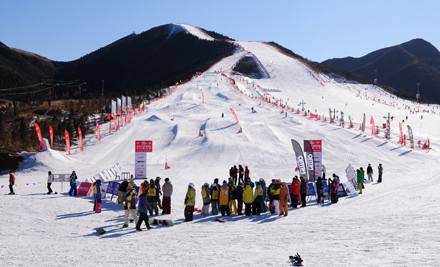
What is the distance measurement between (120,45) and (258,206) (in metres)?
187

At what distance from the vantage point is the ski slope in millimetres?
8531

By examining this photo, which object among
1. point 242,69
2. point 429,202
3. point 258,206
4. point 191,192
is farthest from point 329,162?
point 242,69

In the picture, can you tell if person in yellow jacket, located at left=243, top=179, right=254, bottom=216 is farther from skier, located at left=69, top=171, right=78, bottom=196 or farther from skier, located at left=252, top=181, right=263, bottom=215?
skier, located at left=69, top=171, right=78, bottom=196

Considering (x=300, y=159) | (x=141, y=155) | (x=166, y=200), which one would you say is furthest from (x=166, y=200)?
(x=141, y=155)

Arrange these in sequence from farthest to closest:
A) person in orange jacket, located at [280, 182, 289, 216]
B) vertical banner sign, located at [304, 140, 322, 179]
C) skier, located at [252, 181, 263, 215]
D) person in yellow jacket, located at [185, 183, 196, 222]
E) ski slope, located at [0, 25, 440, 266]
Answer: vertical banner sign, located at [304, 140, 322, 179], skier, located at [252, 181, 263, 215], person in orange jacket, located at [280, 182, 289, 216], person in yellow jacket, located at [185, 183, 196, 222], ski slope, located at [0, 25, 440, 266]

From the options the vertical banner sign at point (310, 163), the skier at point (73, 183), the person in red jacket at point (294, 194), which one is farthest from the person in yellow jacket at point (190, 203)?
the vertical banner sign at point (310, 163)

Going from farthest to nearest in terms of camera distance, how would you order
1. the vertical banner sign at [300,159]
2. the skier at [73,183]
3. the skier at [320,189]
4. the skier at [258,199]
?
the vertical banner sign at [300,159] → the skier at [73,183] → the skier at [320,189] → the skier at [258,199]

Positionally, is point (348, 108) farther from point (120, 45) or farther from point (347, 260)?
point (120, 45)

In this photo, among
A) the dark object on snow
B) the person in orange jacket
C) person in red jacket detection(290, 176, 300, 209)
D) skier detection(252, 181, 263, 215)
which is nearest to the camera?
the dark object on snow

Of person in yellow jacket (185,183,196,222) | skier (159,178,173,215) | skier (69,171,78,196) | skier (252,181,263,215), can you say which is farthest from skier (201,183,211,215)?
skier (69,171,78,196)

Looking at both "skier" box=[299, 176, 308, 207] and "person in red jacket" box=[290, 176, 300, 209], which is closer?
"person in red jacket" box=[290, 176, 300, 209]

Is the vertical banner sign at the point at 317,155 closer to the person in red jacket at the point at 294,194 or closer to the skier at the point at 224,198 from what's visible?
the person in red jacket at the point at 294,194

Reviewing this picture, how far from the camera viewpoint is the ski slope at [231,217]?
8.53 m

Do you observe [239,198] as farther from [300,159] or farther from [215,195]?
[300,159]
